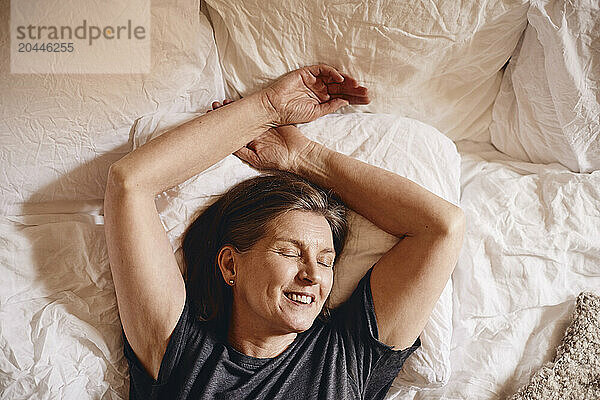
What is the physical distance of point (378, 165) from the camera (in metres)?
1.31

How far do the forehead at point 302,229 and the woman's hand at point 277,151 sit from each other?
0.16 metres

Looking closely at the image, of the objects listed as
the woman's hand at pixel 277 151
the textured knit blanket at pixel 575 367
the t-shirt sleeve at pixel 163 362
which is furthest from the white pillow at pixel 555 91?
the t-shirt sleeve at pixel 163 362

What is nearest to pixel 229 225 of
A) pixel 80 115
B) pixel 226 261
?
pixel 226 261

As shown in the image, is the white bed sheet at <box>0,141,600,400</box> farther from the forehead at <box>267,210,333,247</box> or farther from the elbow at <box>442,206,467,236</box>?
the forehead at <box>267,210,333,247</box>

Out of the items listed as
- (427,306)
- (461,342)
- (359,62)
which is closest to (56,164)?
(359,62)

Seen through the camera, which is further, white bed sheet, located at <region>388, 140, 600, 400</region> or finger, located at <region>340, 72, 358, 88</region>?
finger, located at <region>340, 72, 358, 88</region>

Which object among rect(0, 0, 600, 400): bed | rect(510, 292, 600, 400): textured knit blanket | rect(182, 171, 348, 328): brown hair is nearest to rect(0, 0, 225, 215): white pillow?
rect(0, 0, 600, 400): bed

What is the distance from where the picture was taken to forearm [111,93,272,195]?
1.16 meters

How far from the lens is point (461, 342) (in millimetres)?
1299

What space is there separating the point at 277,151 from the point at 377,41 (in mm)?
338

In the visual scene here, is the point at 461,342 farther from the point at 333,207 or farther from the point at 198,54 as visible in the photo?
the point at 198,54

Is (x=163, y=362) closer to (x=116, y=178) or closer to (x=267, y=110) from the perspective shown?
(x=116, y=178)

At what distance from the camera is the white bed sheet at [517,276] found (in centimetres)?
128

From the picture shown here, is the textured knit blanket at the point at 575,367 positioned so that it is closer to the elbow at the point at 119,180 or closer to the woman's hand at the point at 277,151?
the woman's hand at the point at 277,151
